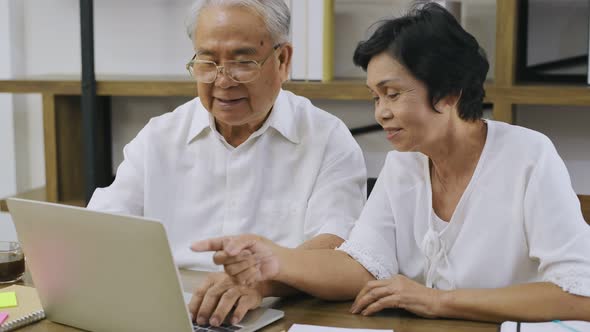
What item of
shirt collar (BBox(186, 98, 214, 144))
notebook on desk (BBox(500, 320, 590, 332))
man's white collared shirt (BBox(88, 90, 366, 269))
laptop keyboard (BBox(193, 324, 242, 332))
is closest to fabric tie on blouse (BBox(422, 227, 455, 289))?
notebook on desk (BBox(500, 320, 590, 332))

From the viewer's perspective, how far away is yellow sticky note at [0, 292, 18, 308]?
152cm

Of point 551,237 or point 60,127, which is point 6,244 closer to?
point 551,237

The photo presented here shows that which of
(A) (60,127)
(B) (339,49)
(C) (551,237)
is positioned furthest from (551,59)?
(A) (60,127)

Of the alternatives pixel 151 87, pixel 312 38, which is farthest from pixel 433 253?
pixel 151 87

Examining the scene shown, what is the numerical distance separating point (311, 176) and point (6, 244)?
0.72 metres

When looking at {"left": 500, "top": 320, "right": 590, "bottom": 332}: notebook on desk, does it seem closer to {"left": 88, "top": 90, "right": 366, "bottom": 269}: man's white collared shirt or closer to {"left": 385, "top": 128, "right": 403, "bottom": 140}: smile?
{"left": 385, "top": 128, "right": 403, "bottom": 140}: smile

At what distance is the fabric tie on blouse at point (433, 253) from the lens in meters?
1.65

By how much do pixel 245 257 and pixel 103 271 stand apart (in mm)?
241

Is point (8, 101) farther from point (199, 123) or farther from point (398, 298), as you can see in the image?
point (398, 298)

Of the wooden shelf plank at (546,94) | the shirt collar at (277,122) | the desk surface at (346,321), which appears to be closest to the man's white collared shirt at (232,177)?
the shirt collar at (277,122)

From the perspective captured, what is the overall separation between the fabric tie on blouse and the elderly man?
288 mm

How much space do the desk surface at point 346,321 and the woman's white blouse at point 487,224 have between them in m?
0.16

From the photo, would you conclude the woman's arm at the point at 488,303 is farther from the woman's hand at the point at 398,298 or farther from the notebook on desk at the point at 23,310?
the notebook on desk at the point at 23,310

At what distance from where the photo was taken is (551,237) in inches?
59.4
